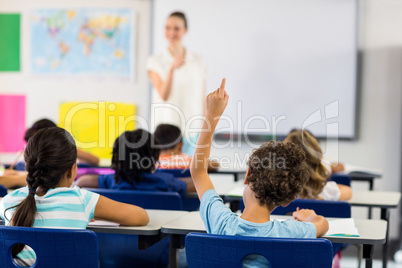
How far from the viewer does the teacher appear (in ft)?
16.3

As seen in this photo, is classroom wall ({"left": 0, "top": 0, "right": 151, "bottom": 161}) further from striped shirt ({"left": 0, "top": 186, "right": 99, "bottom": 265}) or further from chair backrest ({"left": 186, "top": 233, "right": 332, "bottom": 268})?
chair backrest ({"left": 186, "top": 233, "right": 332, "bottom": 268})

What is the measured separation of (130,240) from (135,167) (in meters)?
0.37

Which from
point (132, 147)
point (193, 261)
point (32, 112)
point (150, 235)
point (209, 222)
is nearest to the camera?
point (193, 261)

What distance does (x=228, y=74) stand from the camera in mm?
5266

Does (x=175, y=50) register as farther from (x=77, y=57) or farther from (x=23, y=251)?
(x=23, y=251)

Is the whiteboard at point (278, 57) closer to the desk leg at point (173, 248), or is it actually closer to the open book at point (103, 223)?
the desk leg at point (173, 248)

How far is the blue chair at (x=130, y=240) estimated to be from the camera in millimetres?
2395

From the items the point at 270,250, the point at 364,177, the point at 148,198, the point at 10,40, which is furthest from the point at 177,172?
the point at 10,40

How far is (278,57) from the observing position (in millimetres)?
5121

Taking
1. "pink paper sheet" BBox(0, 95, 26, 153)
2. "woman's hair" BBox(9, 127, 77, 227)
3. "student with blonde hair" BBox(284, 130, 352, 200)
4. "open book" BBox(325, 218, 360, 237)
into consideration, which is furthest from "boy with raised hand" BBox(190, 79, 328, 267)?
"pink paper sheet" BBox(0, 95, 26, 153)

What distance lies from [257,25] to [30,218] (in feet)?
12.7

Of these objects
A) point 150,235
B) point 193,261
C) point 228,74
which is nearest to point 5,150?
point 228,74

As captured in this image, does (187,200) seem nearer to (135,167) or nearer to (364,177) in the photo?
(135,167)

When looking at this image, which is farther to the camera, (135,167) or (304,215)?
(135,167)
